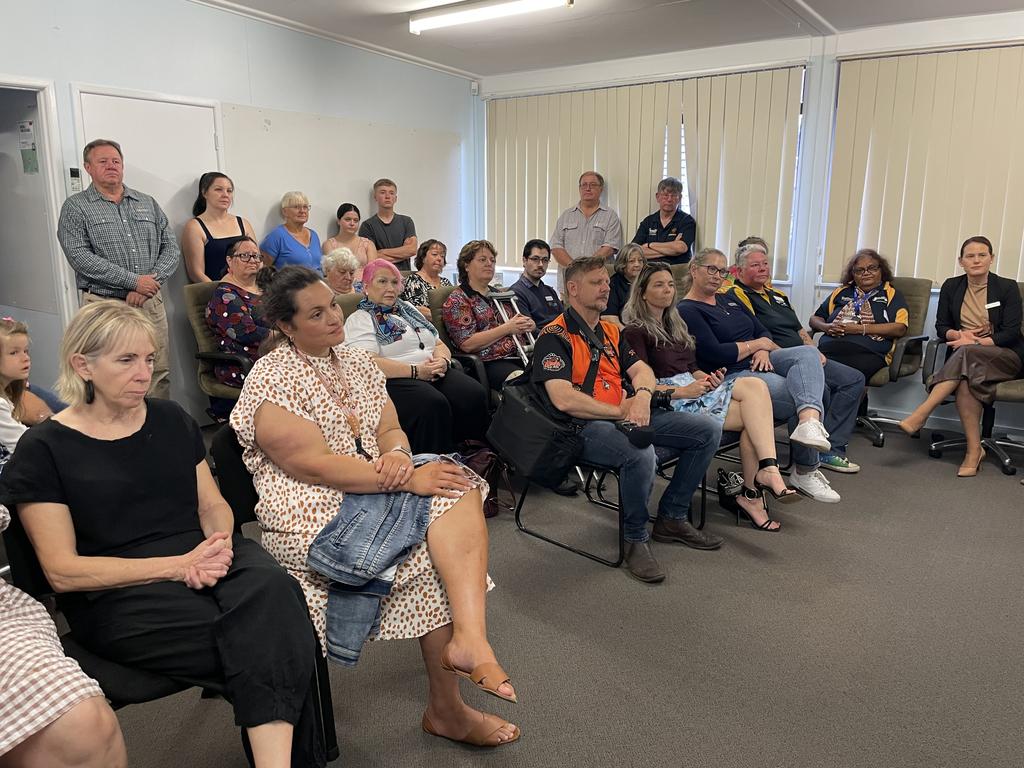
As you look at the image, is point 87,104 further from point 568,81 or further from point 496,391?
point 568,81

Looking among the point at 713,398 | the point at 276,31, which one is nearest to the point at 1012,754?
the point at 713,398

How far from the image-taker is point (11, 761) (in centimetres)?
133

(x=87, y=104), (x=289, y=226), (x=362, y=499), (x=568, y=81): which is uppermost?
(x=568, y=81)

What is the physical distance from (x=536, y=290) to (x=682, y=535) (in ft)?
6.42

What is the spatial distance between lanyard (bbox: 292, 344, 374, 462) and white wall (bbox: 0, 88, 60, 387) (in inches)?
124

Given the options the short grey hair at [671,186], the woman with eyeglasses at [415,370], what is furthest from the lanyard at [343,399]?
the short grey hair at [671,186]

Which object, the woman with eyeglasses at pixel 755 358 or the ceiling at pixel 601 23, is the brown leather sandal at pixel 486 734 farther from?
the ceiling at pixel 601 23

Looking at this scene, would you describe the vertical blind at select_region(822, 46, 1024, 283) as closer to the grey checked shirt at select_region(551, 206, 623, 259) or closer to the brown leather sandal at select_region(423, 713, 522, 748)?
the grey checked shirt at select_region(551, 206, 623, 259)

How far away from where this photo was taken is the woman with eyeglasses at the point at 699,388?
3.30 m

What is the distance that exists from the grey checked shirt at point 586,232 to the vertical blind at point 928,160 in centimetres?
167

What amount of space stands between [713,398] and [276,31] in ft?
13.0

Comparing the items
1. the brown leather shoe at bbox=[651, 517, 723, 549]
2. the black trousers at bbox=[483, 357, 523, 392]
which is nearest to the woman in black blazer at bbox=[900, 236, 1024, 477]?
the brown leather shoe at bbox=[651, 517, 723, 549]

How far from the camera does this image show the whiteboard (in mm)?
5156

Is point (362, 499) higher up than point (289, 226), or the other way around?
point (289, 226)
